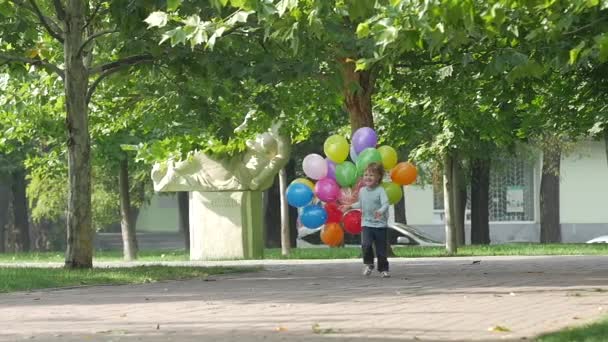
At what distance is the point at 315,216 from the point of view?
2341 cm

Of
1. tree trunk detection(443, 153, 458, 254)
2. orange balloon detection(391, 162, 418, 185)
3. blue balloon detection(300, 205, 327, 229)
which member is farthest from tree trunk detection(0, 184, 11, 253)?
orange balloon detection(391, 162, 418, 185)


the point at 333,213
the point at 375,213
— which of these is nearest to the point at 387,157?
the point at 333,213

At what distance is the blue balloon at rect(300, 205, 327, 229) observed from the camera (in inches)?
920

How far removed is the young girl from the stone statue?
11.9m

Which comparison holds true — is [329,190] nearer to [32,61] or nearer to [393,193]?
[393,193]

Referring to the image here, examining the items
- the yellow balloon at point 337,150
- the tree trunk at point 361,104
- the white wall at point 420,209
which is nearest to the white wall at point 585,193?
the white wall at point 420,209

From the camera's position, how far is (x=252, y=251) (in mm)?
31938

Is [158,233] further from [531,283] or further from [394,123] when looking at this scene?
[531,283]

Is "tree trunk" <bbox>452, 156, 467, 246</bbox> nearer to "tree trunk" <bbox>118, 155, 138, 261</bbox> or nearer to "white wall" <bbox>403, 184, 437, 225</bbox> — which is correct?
"tree trunk" <bbox>118, 155, 138, 261</bbox>

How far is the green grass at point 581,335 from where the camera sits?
1009 centimetres

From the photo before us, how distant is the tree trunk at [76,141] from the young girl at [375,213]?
5.19 m

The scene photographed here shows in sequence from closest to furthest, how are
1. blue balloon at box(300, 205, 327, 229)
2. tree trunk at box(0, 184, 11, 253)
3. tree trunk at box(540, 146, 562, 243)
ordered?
blue balloon at box(300, 205, 327, 229)
tree trunk at box(540, 146, 562, 243)
tree trunk at box(0, 184, 11, 253)

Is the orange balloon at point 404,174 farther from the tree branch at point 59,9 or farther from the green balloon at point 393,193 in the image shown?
the tree branch at point 59,9

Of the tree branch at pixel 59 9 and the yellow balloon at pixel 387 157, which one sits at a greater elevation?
the tree branch at pixel 59 9
